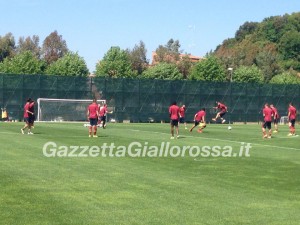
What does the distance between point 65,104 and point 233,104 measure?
18981 mm

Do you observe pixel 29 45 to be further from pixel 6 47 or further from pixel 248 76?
pixel 248 76

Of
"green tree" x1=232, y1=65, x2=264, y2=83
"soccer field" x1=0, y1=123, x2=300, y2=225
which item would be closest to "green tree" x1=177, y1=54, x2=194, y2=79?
"green tree" x1=232, y1=65, x2=264, y2=83

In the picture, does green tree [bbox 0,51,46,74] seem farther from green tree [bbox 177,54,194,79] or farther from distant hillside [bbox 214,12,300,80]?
distant hillside [bbox 214,12,300,80]

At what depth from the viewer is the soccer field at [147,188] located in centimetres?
1092

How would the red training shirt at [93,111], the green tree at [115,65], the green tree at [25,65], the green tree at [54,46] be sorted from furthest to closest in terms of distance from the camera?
the green tree at [54,46] < the green tree at [115,65] < the green tree at [25,65] < the red training shirt at [93,111]

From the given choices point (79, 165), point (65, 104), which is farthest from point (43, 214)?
point (65, 104)

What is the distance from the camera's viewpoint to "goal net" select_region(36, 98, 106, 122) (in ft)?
206

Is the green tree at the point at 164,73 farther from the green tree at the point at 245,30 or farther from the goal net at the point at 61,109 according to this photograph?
the green tree at the point at 245,30

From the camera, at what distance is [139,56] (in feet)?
466

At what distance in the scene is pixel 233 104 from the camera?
7400 cm

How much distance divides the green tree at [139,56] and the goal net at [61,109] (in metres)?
71.7

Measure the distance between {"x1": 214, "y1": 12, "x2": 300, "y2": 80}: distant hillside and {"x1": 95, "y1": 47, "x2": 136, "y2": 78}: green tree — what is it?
29.4 m

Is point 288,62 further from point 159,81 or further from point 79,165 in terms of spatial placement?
point 79,165

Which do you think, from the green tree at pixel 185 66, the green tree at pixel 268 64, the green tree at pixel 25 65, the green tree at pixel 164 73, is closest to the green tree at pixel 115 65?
the green tree at pixel 164 73
